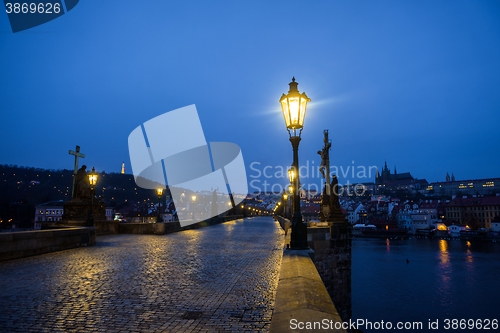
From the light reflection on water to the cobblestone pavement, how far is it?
2022 centimetres

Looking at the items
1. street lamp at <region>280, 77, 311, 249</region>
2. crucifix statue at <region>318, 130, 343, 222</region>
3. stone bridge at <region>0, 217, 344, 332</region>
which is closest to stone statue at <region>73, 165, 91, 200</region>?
stone bridge at <region>0, 217, 344, 332</region>

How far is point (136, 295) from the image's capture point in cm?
559

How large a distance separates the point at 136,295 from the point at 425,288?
33909mm

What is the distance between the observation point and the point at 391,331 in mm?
22266

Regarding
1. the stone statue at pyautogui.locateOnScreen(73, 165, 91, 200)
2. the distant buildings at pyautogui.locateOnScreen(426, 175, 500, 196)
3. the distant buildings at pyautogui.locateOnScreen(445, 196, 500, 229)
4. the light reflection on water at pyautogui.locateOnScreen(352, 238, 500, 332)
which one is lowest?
the light reflection on water at pyautogui.locateOnScreen(352, 238, 500, 332)

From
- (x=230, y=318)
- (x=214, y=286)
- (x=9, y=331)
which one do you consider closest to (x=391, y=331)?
(x=214, y=286)

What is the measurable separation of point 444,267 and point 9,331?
48.4 metres

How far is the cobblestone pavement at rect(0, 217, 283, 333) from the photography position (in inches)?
165

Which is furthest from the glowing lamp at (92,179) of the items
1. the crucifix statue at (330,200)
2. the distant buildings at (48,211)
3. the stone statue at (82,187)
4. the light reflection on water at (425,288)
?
the distant buildings at (48,211)

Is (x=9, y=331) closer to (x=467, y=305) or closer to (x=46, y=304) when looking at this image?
(x=46, y=304)

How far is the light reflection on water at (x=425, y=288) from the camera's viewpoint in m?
25.6

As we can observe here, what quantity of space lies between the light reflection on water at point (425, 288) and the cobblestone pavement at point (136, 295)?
20.2 meters

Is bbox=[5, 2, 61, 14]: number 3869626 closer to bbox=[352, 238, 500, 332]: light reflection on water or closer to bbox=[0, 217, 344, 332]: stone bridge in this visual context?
bbox=[0, 217, 344, 332]: stone bridge

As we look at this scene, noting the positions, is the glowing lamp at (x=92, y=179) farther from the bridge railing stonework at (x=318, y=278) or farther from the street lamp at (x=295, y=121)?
the street lamp at (x=295, y=121)
